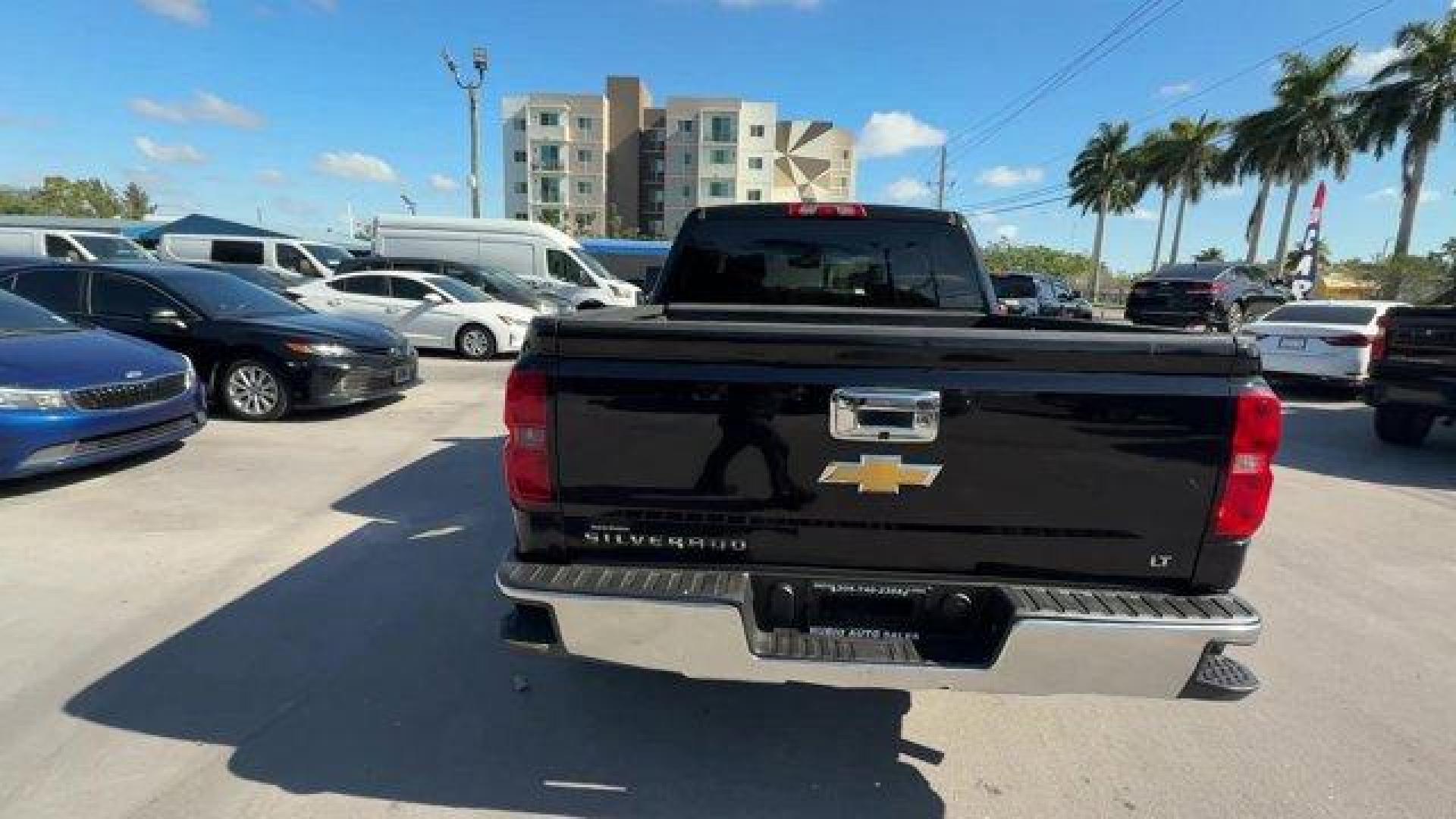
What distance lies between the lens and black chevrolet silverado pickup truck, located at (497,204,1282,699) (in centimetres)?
221

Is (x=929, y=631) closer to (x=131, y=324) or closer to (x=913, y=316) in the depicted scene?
(x=913, y=316)

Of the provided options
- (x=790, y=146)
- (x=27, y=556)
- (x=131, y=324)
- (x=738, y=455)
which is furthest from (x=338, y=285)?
(x=790, y=146)

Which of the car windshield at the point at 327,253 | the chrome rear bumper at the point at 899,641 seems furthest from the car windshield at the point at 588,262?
the chrome rear bumper at the point at 899,641

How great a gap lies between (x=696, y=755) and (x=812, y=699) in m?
0.62

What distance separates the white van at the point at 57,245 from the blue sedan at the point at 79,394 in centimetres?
1489

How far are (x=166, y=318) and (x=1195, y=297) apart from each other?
2003cm

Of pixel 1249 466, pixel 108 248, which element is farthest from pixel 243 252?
pixel 1249 466

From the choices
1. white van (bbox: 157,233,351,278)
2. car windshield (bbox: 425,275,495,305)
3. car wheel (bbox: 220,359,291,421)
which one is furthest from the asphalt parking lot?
white van (bbox: 157,233,351,278)

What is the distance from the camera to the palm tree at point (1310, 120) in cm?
3962

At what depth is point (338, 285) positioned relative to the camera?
45.5ft

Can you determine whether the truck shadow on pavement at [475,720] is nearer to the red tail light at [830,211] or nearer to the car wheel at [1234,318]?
the red tail light at [830,211]

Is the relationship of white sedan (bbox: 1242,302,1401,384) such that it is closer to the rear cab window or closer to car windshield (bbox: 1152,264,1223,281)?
car windshield (bbox: 1152,264,1223,281)

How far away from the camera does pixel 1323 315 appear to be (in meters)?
12.4

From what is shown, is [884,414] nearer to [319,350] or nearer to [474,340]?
[319,350]
